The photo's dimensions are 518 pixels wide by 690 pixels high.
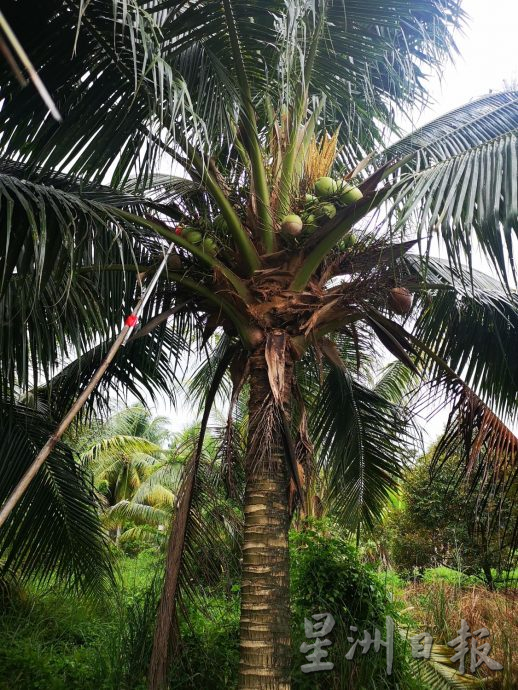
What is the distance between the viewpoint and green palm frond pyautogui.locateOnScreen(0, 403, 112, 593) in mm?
4230

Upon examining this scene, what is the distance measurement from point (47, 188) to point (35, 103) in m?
0.56

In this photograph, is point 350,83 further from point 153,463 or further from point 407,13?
point 153,463

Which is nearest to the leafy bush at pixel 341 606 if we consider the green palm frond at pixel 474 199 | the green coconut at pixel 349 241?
the green coconut at pixel 349 241

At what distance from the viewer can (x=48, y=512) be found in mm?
4387

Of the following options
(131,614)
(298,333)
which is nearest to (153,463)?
(131,614)

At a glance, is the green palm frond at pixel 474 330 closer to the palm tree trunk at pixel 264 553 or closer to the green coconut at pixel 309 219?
the green coconut at pixel 309 219

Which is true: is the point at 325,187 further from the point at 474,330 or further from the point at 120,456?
the point at 120,456

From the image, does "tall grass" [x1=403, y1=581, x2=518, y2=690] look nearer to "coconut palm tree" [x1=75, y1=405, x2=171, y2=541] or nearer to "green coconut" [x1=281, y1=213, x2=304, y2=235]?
"green coconut" [x1=281, y1=213, x2=304, y2=235]

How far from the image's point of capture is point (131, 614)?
191 inches

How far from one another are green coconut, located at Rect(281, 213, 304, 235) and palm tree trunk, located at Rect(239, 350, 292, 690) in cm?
73

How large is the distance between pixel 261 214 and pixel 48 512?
2.64 m

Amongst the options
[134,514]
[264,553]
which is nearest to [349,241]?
[264,553]

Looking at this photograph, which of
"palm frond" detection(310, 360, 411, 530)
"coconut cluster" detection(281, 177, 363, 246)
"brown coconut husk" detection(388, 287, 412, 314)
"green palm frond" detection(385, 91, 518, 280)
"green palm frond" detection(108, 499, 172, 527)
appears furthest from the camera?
"green palm frond" detection(108, 499, 172, 527)

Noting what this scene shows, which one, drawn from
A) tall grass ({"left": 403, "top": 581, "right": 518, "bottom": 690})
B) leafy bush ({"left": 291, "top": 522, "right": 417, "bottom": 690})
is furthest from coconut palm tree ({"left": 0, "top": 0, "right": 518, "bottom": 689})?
tall grass ({"left": 403, "top": 581, "right": 518, "bottom": 690})
